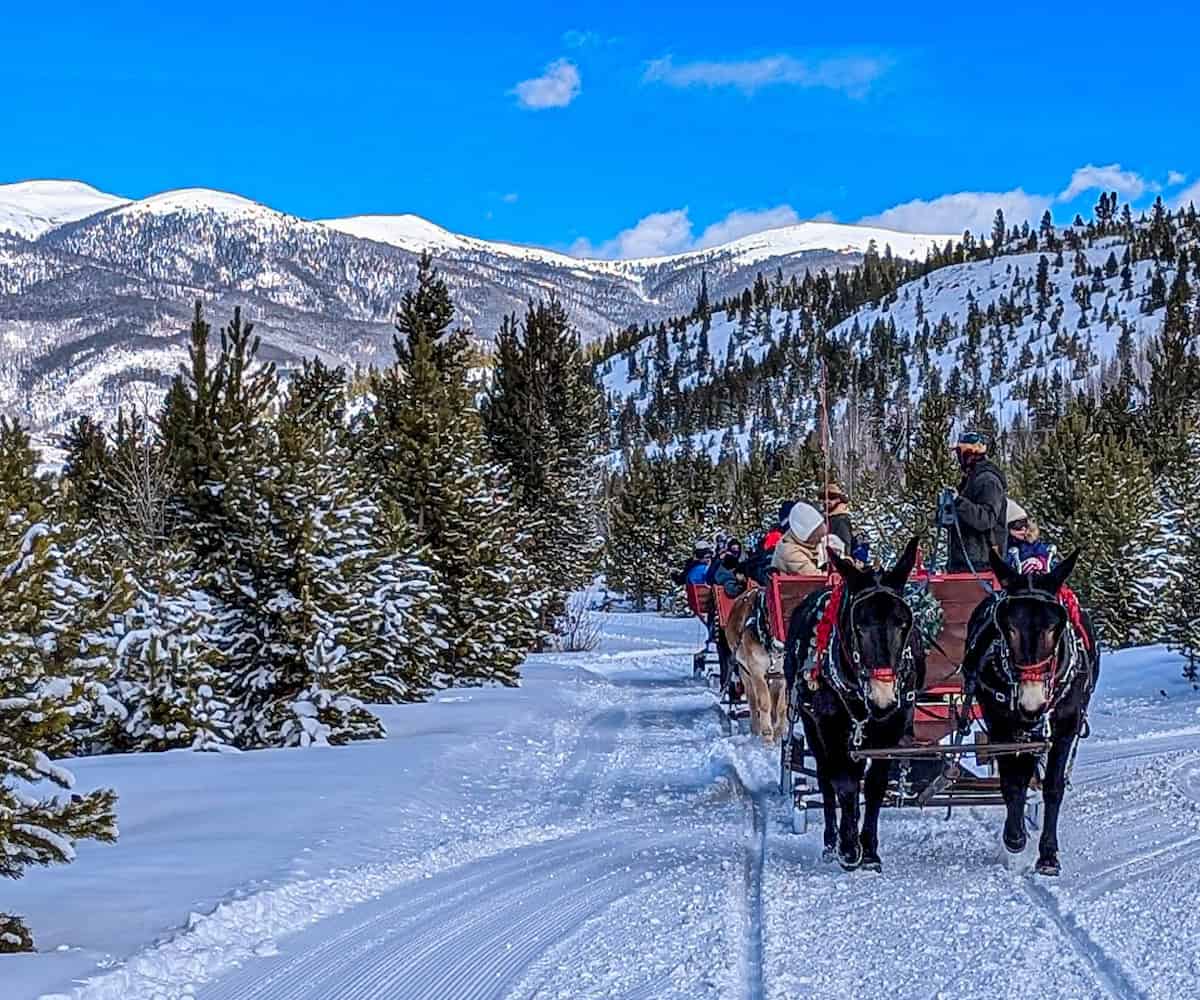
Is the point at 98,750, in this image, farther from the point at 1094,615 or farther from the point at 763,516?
the point at 763,516

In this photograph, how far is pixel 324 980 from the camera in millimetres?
6285

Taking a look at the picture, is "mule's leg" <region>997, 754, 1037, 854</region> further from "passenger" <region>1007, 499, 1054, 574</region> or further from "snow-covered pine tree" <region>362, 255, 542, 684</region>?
"snow-covered pine tree" <region>362, 255, 542, 684</region>

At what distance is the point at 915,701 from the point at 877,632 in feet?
2.76

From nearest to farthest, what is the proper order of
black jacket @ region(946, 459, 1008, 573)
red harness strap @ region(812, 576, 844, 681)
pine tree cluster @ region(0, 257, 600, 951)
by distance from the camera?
pine tree cluster @ region(0, 257, 600, 951), red harness strap @ region(812, 576, 844, 681), black jacket @ region(946, 459, 1008, 573)

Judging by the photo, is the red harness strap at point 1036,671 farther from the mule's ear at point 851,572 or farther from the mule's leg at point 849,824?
the mule's leg at point 849,824

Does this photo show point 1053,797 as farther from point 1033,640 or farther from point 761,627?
point 761,627

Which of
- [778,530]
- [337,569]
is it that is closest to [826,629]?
[778,530]

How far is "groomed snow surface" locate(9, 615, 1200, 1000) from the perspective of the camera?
19.9 feet

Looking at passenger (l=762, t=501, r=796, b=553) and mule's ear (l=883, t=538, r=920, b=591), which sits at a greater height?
passenger (l=762, t=501, r=796, b=553)

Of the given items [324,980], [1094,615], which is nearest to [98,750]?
[324,980]

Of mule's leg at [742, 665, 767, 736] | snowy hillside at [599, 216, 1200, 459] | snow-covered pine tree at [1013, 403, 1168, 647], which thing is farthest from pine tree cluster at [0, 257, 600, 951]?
snowy hillside at [599, 216, 1200, 459]

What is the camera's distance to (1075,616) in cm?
852

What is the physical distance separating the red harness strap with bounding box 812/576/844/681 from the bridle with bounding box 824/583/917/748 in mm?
119

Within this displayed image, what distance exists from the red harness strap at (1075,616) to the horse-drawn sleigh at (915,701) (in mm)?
15
